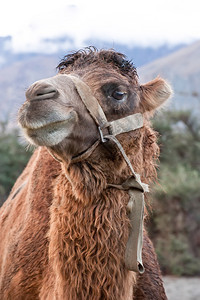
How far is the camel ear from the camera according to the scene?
3391 mm

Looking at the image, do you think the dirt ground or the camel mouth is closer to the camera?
the camel mouth

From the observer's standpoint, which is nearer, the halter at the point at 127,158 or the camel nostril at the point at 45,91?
the camel nostril at the point at 45,91

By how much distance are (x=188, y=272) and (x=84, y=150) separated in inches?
312

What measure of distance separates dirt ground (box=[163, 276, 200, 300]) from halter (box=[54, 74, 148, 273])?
19.7 feet

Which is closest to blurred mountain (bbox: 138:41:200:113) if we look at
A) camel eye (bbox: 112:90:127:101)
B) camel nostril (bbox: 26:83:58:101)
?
camel eye (bbox: 112:90:127:101)

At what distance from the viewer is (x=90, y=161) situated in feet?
9.86

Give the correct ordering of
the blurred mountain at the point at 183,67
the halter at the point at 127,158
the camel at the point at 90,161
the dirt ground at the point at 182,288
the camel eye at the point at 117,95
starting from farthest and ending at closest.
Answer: the blurred mountain at the point at 183,67
the dirt ground at the point at 182,288
the camel eye at the point at 117,95
the halter at the point at 127,158
the camel at the point at 90,161

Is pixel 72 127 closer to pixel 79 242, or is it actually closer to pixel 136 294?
pixel 79 242

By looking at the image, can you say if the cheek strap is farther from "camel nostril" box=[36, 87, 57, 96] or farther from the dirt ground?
the dirt ground

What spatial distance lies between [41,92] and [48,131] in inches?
10.1

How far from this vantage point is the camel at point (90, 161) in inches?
106

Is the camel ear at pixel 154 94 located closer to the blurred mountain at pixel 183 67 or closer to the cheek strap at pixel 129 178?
the cheek strap at pixel 129 178

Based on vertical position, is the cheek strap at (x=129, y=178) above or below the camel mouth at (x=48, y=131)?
below

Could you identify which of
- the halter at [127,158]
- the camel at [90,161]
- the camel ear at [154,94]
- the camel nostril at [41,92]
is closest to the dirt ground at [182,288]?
the camel at [90,161]
